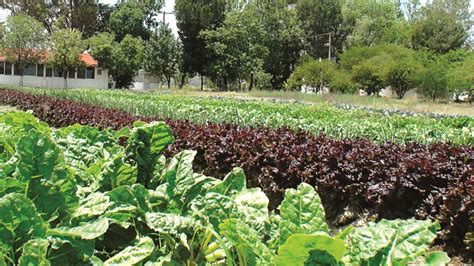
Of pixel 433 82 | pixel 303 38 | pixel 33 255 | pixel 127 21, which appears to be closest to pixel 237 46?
pixel 303 38

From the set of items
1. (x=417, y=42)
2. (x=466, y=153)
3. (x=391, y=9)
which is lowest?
(x=466, y=153)

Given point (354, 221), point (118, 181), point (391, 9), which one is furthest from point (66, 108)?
point (391, 9)

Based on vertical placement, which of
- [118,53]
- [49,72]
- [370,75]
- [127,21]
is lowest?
[49,72]

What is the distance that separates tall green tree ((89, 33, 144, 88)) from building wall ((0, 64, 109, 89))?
6.62 feet

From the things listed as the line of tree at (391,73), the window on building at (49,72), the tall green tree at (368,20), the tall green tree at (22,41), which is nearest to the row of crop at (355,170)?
the line of tree at (391,73)

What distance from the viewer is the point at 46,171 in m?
1.26

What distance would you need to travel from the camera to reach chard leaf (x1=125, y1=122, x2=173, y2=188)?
67.6 inches

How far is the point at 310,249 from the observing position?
3.00ft

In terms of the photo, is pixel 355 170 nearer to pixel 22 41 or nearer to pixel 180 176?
pixel 180 176

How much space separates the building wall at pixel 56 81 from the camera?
43.3m

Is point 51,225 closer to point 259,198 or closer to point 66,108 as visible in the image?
point 259,198

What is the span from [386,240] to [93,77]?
46769mm

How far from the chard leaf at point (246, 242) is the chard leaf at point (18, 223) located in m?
0.40

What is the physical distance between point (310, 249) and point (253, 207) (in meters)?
0.46
